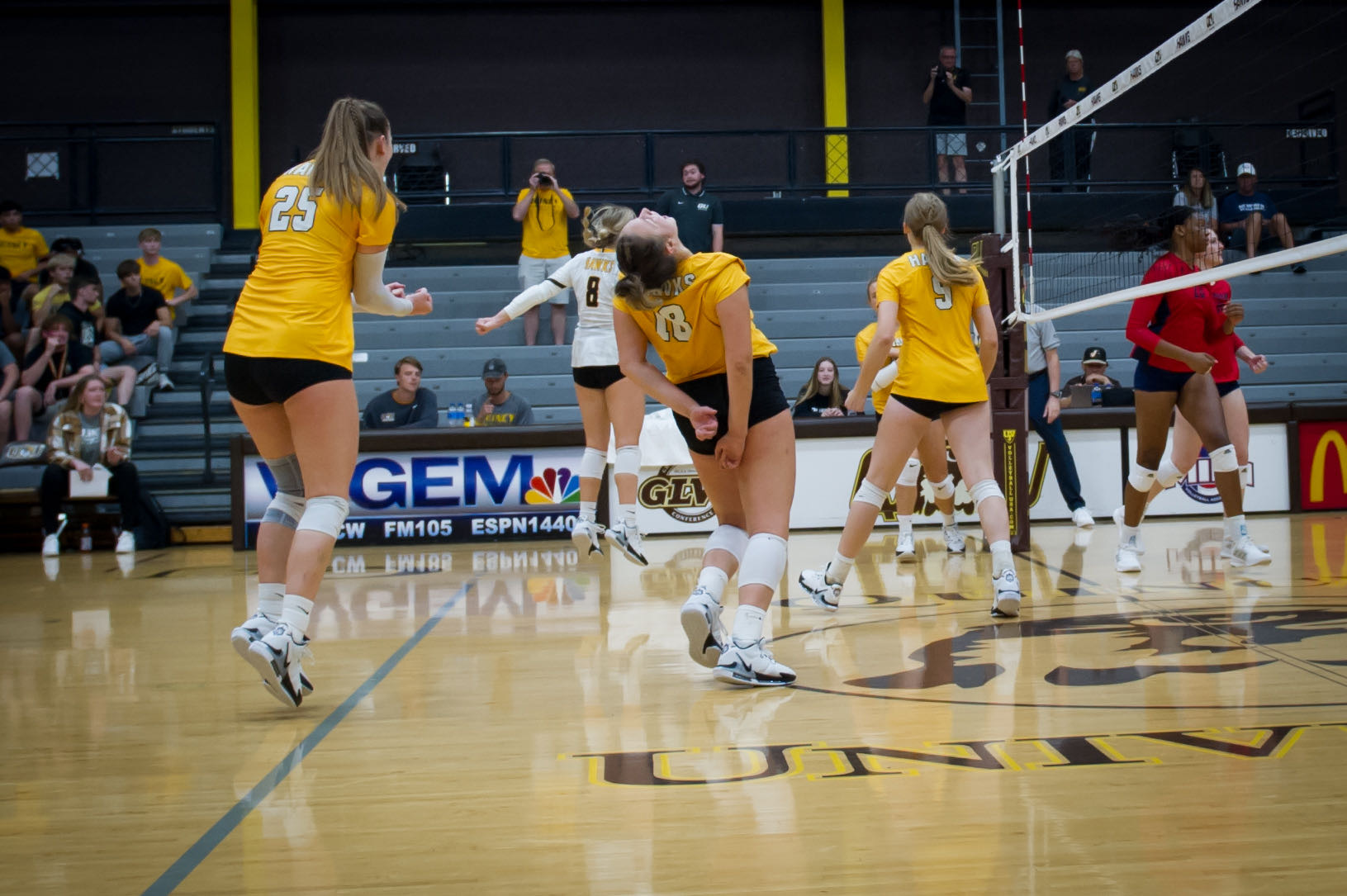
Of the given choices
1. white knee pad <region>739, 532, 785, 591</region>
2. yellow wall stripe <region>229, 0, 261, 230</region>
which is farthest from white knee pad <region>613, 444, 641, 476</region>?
yellow wall stripe <region>229, 0, 261, 230</region>

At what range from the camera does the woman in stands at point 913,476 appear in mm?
7078

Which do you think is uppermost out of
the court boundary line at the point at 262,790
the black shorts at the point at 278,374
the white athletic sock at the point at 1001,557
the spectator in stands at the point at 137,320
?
the spectator in stands at the point at 137,320

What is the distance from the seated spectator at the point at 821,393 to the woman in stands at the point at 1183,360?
167 inches

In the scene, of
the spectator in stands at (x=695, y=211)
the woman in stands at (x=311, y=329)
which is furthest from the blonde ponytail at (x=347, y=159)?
the spectator in stands at (x=695, y=211)

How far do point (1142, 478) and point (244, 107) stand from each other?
49.0 feet

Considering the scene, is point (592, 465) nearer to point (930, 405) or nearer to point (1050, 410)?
point (930, 405)

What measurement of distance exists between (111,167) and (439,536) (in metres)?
10.8

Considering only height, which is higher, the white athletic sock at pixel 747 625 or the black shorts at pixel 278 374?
the black shorts at pixel 278 374

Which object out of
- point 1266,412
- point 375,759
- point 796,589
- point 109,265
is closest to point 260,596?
point 375,759

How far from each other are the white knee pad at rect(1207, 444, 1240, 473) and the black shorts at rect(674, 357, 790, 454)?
11.4ft

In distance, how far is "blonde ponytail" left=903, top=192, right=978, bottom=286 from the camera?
5.42 metres

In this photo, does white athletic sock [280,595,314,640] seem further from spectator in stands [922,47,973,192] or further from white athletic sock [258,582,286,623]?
spectator in stands [922,47,973,192]

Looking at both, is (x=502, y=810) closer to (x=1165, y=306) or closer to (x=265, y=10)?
(x=1165, y=306)

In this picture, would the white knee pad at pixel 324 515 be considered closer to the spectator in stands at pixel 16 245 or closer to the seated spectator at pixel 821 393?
the seated spectator at pixel 821 393
